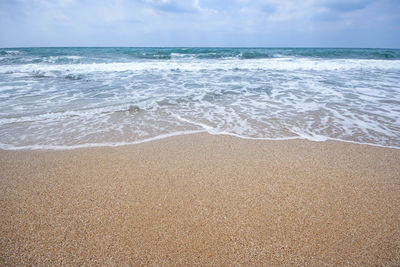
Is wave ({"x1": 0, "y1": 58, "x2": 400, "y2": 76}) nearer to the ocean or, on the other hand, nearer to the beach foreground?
the ocean

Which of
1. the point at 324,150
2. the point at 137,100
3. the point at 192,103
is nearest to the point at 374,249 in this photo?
the point at 324,150

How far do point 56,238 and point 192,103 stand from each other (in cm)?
422

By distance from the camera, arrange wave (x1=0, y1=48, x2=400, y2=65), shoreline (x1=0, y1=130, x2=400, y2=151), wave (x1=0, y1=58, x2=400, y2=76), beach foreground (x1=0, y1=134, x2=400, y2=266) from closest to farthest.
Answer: beach foreground (x1=0, y1=134, x2=400, y2=266) < shoreline (x1=0, y1=130, x2=400, y2=151) < wave (x1=0, y1=58, x2=400, y2=76) < wave (x1=0, y1=48, x2=400, y2=65)

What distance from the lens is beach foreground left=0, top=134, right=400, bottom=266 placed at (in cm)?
149

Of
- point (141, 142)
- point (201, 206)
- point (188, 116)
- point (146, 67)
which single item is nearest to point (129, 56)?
point (146, 67)

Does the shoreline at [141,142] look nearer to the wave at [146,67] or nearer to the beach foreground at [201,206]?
the beach foreground at [201,206]

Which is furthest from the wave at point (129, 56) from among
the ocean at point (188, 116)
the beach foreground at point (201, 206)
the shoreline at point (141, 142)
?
the beach foreground at point (201, 206)

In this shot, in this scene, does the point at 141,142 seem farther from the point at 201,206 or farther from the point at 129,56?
the point at 129,56

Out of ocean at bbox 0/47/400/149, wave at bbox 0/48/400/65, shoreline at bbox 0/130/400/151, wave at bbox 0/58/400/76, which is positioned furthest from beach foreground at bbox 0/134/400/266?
wave at bbox 0/48/400/65

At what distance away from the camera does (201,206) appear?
1910 mm

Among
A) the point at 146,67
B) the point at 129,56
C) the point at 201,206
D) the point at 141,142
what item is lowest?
the point at 201,206

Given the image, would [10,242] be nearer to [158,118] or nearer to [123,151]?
[123,151]

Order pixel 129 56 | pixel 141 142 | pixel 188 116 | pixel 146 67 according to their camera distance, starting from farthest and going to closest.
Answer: pixel 129 56 → pixel 146 67 → pixel 188 116 → pixel 141 142

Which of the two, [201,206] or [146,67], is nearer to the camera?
[201,206]
